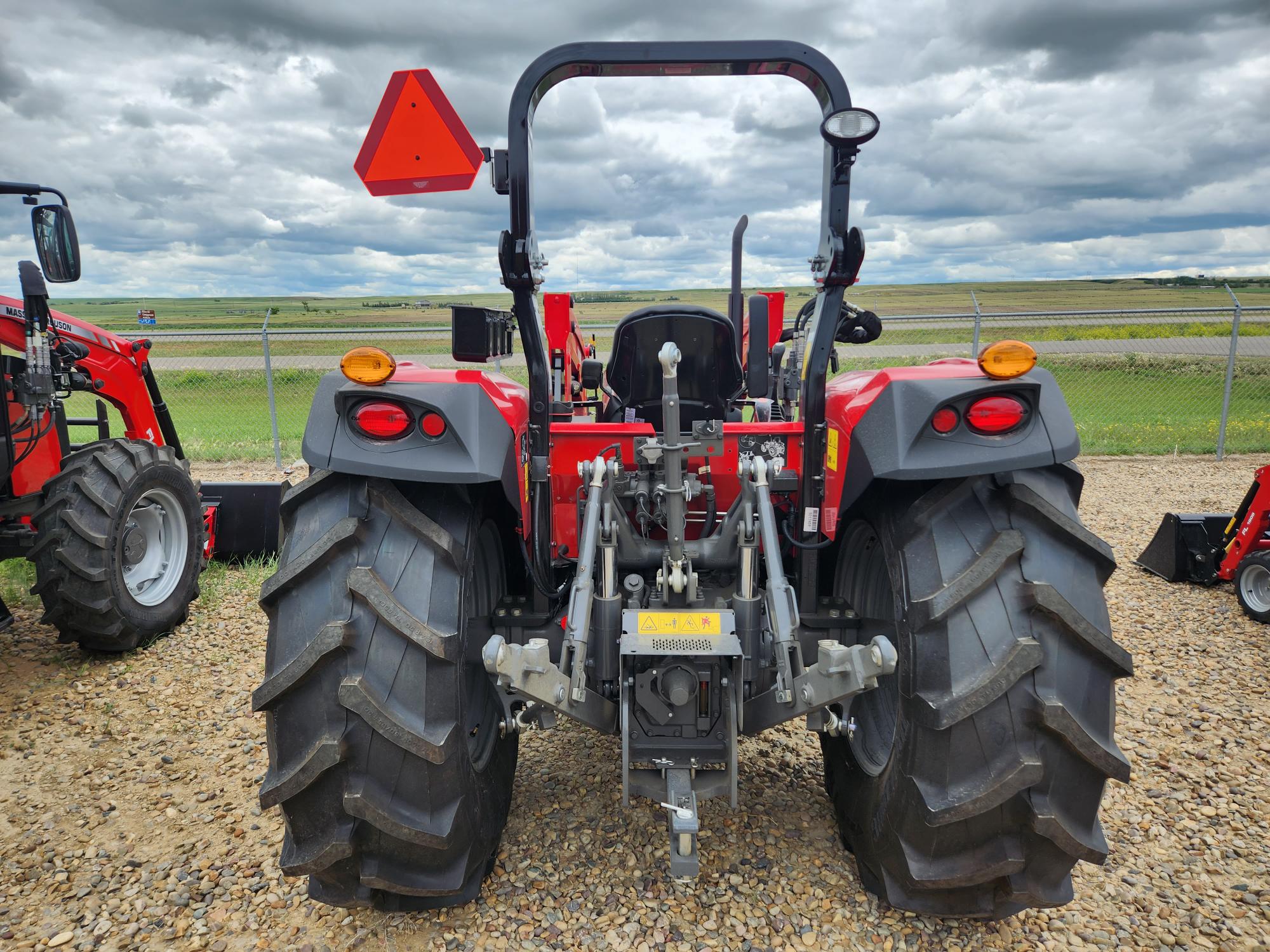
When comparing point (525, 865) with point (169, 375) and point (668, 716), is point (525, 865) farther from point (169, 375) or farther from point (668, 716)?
point (169, 375)

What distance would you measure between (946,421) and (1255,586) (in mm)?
4398

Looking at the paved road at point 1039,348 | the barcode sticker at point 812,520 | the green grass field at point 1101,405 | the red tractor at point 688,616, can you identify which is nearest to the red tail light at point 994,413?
the red tractor at point 688,616

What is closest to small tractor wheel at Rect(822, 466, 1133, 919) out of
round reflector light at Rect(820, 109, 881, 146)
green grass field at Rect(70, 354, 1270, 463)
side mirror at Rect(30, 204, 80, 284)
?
round reflector light at Rect(820, 109, 881, 146)

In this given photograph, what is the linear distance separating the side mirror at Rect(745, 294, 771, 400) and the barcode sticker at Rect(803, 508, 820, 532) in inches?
30.7

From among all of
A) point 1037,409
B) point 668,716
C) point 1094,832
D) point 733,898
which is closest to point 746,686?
point 668,716

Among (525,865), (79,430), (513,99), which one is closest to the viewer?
(513,99)

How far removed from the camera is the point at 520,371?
20.4m

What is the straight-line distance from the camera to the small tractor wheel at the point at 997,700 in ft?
6.73

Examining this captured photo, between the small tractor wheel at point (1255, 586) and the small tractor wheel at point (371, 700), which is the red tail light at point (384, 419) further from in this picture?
the small tractor wheel at point (1255, 586)

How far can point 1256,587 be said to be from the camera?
5.15 meters

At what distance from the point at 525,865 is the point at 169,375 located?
21866 mm

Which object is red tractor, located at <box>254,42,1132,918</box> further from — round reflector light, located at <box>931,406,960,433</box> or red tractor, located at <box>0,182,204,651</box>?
red tractor, located at <box>0,182,204,651</box>

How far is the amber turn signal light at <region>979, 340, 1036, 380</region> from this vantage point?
2170 millimetres

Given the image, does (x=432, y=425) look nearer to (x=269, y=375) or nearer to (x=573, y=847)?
(x=573, y=847)
